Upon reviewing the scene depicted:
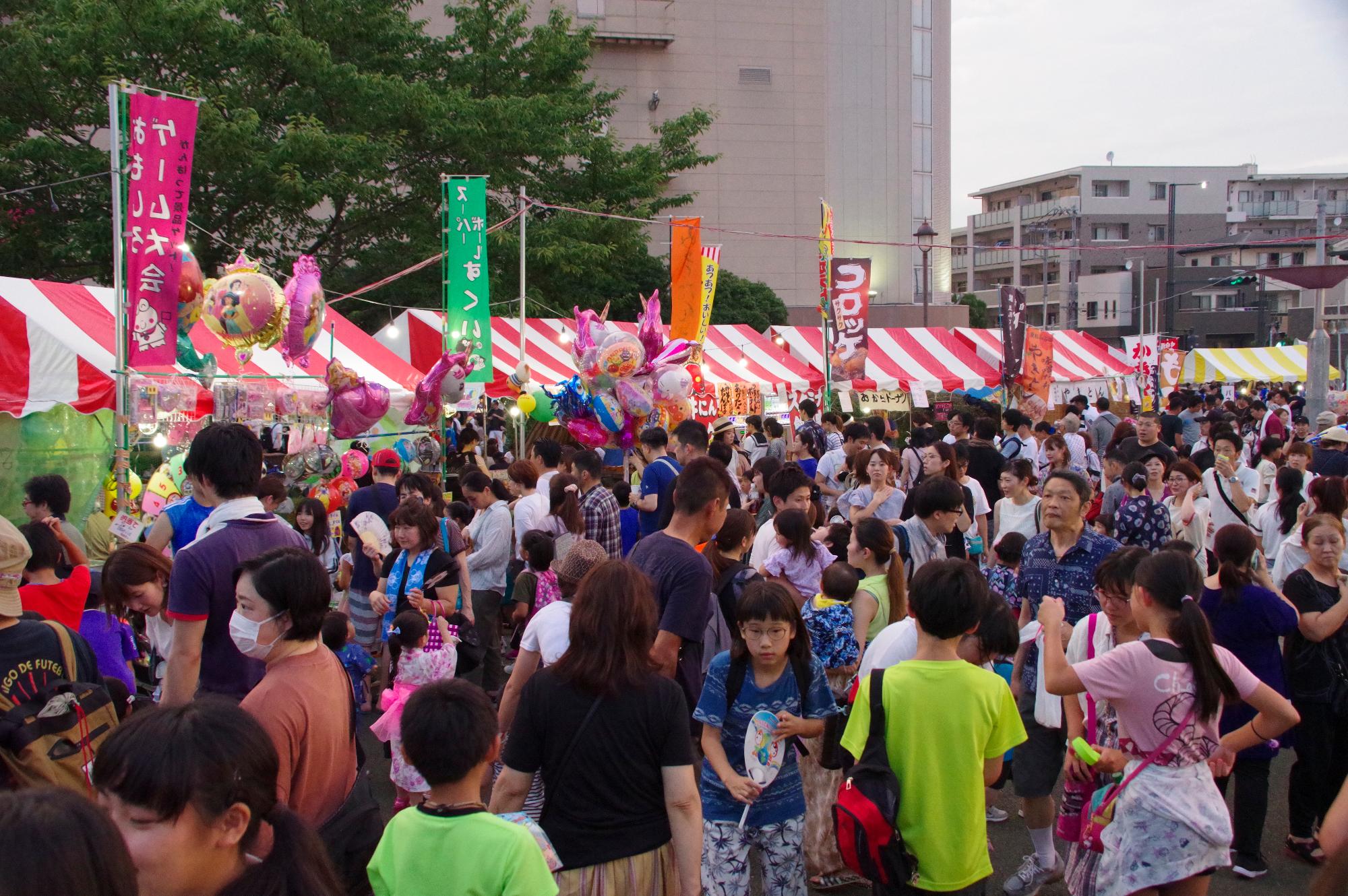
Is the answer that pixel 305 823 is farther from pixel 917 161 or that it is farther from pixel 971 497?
pixel 917 161

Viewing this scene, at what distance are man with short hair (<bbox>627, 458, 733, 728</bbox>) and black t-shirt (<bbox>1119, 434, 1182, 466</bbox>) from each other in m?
5.43

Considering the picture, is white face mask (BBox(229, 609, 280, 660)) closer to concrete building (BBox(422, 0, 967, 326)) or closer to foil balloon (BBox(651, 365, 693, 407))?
foil balloon (BBox(651, 365, 693, 407))

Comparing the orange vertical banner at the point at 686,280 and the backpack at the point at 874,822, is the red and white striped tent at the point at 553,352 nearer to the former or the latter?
the orange vertical banner at the point at 686,280

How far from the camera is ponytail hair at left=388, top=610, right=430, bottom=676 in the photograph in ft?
16.9

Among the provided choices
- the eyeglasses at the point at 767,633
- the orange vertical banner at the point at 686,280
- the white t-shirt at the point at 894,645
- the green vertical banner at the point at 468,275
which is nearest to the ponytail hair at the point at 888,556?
the white t-shirt at the point at 894,645

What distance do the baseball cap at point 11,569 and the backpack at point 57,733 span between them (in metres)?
0.29

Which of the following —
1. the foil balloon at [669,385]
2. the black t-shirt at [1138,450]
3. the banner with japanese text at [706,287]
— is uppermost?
the banner with japanese text at [706,287]

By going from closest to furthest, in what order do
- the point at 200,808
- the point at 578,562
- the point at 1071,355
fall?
1. the point at 200,808
2. the point at 578,562
3. the point at 1071,355

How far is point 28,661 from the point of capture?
10.2 feet

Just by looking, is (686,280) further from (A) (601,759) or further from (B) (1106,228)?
(B) (1106,228)

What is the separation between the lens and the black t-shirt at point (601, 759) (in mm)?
2678

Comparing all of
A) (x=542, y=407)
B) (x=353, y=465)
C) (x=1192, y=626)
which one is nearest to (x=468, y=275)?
(x=542, y=407)

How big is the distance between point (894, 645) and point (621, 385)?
19.3 ft

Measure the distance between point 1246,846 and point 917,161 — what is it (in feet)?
135
